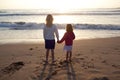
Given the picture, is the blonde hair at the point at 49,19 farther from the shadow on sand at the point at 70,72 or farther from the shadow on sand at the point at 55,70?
the shadow on sand at the point at 70,72

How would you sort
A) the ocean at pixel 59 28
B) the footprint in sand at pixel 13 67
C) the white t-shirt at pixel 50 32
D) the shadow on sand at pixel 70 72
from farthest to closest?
the ocean at pixel 59 28 → the white t-shirt at pixel 50 32 → the footprint in sand at pixel 13 67 → the shadow on sand at pixel 70 72

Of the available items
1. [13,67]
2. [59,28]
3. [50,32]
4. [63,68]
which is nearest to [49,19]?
[50,32]

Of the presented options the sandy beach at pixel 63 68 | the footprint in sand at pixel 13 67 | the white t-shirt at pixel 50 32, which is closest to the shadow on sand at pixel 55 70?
the sandy beach at pixel 63 68

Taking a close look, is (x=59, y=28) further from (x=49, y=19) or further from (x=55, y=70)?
(x=55, y=70)

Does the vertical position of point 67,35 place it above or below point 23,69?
above

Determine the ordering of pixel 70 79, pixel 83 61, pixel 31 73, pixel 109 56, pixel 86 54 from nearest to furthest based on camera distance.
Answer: pixel 70 79 → pixel 31 73 → pixel 83 61 → pixel 109 56 → pixel 86 54

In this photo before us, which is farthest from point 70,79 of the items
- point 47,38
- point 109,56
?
point 109,56

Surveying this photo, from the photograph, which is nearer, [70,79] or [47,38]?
[70,79]

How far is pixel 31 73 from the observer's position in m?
6.62

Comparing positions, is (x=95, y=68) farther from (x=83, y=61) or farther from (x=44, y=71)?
(x=44, y=71)

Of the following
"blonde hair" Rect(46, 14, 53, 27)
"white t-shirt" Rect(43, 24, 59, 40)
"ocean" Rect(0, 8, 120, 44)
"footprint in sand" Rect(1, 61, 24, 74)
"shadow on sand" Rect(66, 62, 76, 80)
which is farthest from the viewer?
"ocean" Rect(0, 8, 120, 44)

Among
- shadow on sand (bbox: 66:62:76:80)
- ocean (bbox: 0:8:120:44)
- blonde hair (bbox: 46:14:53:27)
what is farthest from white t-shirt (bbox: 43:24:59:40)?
ocean (bbox: 0:8:120:44)

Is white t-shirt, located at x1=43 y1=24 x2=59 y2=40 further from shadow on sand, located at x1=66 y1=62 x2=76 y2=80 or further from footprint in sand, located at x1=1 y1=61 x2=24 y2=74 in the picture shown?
footprint in sand, located at x1=1 y1=61 x2=24 y2=74

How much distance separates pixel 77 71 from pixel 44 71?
0.89 meters
